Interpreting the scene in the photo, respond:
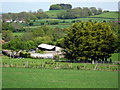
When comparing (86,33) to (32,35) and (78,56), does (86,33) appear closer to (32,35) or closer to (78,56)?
(78,56)

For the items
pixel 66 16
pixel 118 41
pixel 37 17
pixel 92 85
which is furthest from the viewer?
pixel 37 17

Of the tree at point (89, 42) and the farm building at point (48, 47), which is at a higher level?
the tree at point (89, 42)

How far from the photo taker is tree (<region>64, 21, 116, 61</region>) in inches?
1714

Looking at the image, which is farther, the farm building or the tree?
the farm building

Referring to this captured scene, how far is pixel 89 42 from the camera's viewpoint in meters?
43.4

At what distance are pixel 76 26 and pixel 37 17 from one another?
4256 inches

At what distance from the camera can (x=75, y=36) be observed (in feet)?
148

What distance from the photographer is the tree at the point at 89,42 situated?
143 feet

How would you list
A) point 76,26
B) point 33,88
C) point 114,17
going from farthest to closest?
point 114,17 → point 76,26 → point 33,88

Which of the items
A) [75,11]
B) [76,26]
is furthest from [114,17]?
[76,26]

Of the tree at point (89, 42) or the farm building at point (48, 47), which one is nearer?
the tree at point (89, 42)

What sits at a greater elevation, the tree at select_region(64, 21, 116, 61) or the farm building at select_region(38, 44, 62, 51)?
the tree at select_region(64, 21, 116, 61)

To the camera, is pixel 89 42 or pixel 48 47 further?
pixel 48 47

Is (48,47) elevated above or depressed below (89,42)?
below
